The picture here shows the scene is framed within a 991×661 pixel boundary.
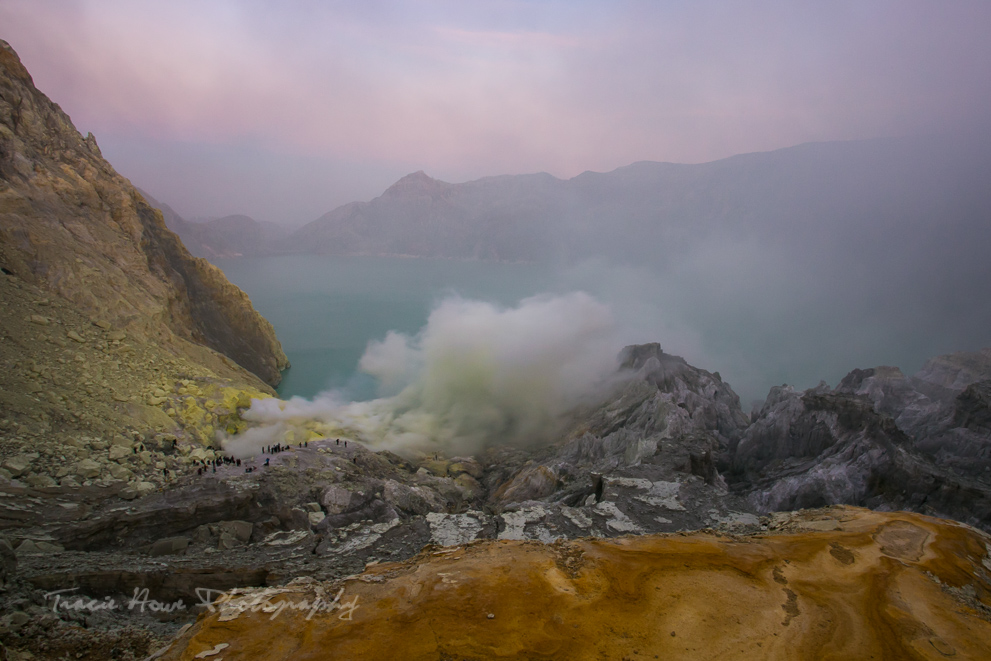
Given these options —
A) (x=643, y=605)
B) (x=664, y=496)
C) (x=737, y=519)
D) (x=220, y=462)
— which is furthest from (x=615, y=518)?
(x=220, y=462)

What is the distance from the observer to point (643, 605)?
9.08m

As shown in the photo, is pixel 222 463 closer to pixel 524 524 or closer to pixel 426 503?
pixel 426 503

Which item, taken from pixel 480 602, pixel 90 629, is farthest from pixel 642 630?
pixel 90 629

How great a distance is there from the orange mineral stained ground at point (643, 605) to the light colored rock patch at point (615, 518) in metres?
4.18

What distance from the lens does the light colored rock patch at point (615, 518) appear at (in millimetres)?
15969

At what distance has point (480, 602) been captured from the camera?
9133 millimetres

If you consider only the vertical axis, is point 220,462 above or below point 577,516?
above

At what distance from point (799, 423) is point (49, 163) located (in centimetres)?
4731

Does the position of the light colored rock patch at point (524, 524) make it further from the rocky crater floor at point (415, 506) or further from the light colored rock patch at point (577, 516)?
the light colored rock patch at point (577, 516)

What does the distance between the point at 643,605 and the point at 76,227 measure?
36.9 metres

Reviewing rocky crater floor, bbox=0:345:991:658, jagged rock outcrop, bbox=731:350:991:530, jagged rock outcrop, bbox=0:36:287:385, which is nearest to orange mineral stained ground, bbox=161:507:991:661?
rocky crater floor, bbox=0:345:991:658

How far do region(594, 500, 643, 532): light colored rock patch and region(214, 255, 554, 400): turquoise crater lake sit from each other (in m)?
37.5

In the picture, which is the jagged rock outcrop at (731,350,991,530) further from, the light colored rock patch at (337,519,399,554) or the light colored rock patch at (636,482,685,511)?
the light colored rock patch at (337,519,399,554)

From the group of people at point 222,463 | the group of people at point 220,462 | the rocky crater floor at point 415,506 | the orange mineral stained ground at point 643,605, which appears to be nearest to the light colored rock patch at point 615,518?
the rocky crater floor at point 415,506
